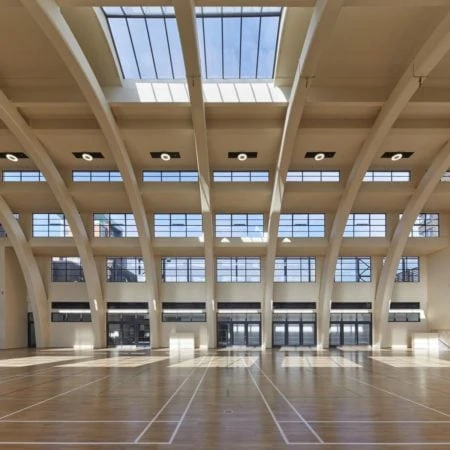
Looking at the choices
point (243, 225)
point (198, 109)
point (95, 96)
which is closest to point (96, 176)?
point (243, 225)

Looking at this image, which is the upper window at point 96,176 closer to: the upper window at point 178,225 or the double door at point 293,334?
the upper window at point 178,225

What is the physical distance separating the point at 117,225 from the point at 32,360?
10.2 m

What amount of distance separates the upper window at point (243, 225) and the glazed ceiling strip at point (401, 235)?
8273 millimetres

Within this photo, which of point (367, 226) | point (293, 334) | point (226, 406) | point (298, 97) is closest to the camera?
point (226, 406)

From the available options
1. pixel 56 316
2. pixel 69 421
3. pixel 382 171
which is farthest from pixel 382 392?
pixel 56 316

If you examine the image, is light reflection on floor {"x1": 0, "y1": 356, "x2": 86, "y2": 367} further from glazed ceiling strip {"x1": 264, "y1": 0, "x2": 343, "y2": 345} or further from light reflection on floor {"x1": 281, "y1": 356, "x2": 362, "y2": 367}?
glazed ceiling strip {"x1": 264, "y1": 0, "x2": 343, "y2": 345}

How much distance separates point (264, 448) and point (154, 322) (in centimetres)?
2447

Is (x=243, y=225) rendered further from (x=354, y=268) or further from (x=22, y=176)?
(x=22, y=176)

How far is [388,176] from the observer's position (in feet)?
91.8

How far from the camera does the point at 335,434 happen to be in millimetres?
8891

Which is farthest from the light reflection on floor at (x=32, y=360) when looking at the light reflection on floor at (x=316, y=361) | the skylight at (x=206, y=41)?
the skylight at (x=206, y=41)

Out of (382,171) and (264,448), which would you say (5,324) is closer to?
(382,171)

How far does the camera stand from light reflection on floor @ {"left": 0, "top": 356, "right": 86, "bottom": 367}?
22078 millimetres

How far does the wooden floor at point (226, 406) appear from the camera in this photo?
8.58 meters
